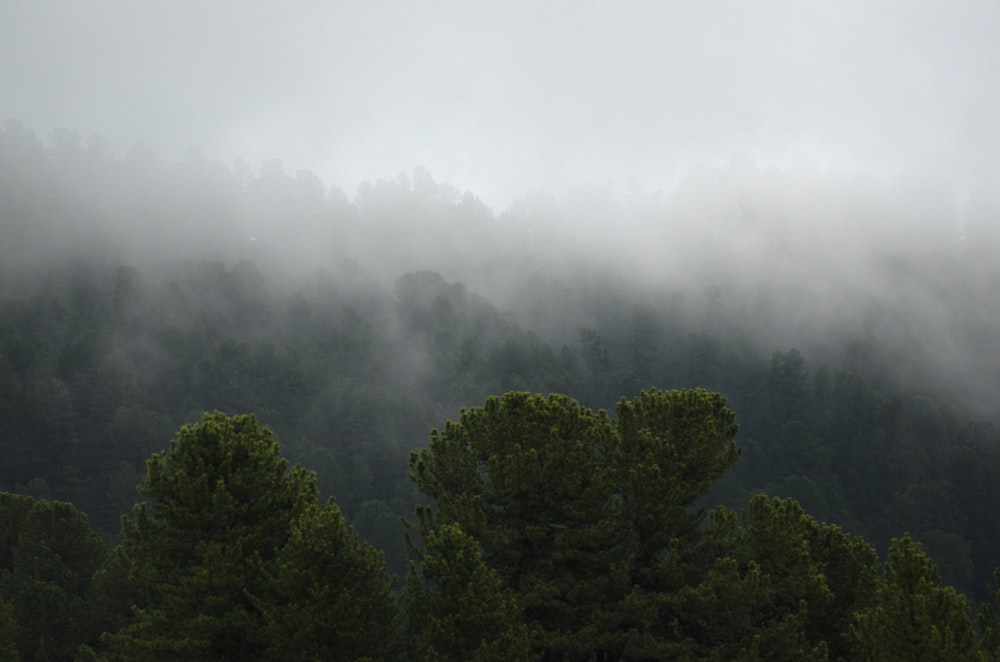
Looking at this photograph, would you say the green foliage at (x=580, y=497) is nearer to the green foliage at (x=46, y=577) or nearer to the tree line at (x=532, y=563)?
the tree line at (x=532, y=563)

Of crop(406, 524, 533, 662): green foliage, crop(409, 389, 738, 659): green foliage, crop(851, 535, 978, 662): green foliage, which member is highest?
crop(409, 389, 738, 659): green foliage

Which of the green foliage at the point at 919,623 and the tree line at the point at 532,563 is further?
the tree line at the point at 532,563

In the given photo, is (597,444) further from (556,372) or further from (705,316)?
(705,316)

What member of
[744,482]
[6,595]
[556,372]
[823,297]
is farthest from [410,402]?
[823,297]

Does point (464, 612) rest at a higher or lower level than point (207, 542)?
lower

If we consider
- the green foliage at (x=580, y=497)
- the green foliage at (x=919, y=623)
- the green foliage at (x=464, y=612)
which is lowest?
the green foliage at (x=919, y=623)

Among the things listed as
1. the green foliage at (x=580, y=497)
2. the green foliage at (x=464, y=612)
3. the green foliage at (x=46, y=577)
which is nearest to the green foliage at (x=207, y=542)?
the green foliage at (x=464, y=612)

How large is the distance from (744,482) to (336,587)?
7968 centimetres

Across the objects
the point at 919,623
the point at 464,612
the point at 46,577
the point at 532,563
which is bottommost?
the point at 919,623

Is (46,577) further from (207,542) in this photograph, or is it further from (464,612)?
(464,612)

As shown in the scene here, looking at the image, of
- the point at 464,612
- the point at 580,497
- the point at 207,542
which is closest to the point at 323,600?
the point at 464,612

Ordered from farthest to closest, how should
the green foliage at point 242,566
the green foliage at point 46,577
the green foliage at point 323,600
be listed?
the green foliage at point 46,577 → the green foliage at point 242,566 → the green foliage at point 323,600

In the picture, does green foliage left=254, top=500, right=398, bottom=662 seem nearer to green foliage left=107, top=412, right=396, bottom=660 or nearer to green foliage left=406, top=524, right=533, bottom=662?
green foliage left=107, top=412, right=396, bottom=660

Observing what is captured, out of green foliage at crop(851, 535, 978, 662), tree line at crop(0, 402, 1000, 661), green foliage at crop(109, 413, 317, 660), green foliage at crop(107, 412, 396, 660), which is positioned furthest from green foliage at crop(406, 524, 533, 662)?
green foliage at crop(851, 535, 978, 662)
